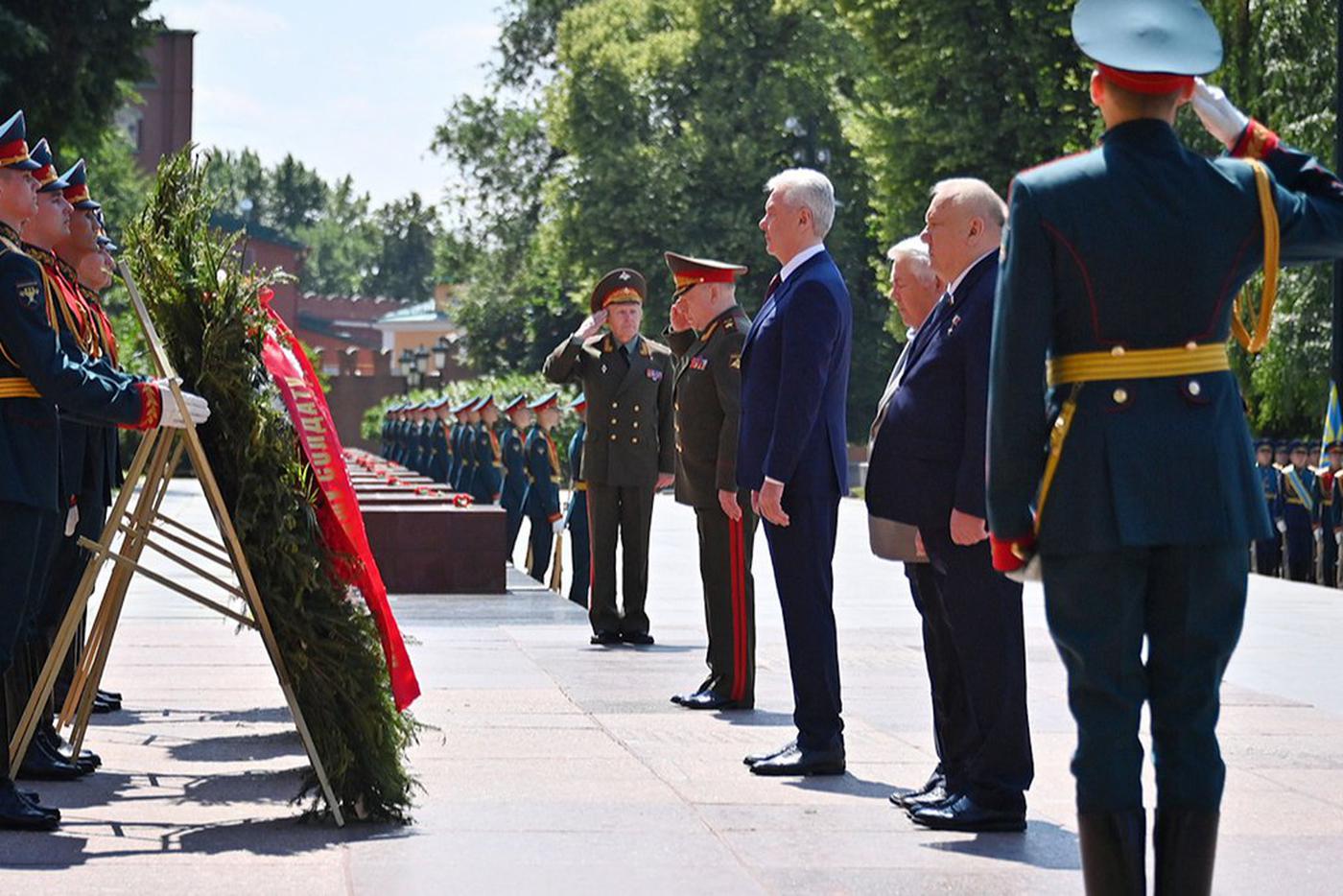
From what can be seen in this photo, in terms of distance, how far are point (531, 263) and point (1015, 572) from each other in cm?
5985

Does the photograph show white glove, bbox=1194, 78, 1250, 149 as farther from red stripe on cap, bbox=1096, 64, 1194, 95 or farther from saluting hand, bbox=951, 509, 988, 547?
saluting hand, bbox=951, 509, 988, 547

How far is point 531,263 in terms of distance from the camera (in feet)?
210

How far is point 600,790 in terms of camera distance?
7180 mm

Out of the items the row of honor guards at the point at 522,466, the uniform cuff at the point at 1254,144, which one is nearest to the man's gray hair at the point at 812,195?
the uniform cuff at the point at 1254,144

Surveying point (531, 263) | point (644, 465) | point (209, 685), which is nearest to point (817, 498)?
point (209, 685)

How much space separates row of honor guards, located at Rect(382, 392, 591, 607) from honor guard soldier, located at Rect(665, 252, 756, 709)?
343 centimetres

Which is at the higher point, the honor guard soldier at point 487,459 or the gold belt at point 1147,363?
the gold belt at point 1147,363

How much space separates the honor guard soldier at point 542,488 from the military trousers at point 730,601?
29.9 ft

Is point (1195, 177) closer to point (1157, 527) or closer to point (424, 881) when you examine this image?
point (1157, 527)

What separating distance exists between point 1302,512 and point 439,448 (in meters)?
13.7

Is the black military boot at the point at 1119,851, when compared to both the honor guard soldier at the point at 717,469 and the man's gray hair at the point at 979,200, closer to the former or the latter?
the man's gray hair at the point at 979,200

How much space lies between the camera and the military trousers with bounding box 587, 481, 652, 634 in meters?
12.4

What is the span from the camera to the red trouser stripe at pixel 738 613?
935 centimetres

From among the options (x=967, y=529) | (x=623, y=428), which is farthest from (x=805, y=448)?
(x=623, y=428)
